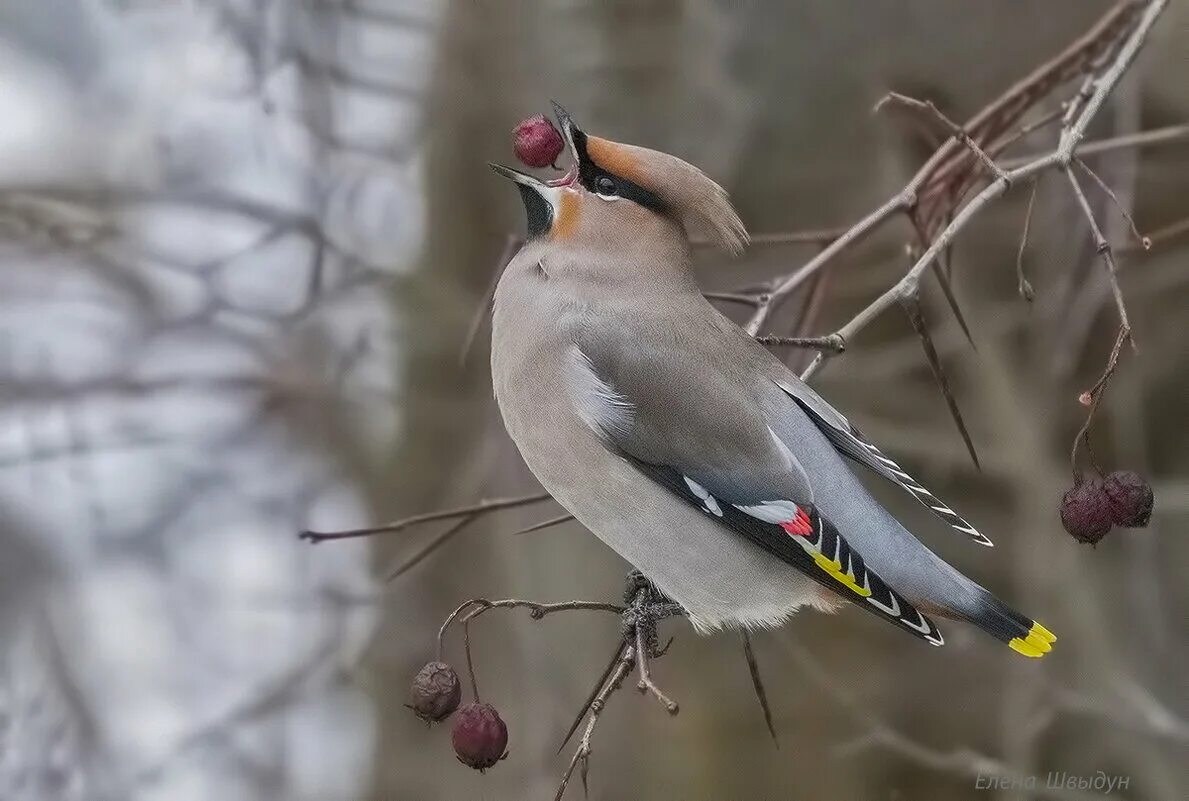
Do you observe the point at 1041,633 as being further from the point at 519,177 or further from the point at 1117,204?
the point at 519,177

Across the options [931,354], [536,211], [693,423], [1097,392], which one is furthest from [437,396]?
[1097,392]

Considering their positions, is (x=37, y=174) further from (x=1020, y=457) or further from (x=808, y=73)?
(x=1020, y=457)

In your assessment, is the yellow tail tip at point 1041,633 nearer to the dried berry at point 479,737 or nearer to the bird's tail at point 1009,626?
the bird's tail at point 1009,626

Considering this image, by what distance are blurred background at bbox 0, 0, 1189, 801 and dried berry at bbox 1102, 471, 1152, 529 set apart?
61.4 inches

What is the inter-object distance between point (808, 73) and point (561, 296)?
6.79 ft

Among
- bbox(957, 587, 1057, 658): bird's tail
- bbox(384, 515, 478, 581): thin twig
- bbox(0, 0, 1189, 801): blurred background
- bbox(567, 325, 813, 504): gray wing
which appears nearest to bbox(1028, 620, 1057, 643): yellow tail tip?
bbox(957, 587, 1057, 658): bird's tail

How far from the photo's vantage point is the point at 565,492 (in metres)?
2.44

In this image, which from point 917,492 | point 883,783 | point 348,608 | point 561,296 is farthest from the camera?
point 883,783

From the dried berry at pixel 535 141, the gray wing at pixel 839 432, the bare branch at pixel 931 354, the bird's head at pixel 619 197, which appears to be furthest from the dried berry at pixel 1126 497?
the dried berry at pixel 535 141

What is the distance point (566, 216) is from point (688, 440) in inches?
20.3

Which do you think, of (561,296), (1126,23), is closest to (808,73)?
(1126,23)

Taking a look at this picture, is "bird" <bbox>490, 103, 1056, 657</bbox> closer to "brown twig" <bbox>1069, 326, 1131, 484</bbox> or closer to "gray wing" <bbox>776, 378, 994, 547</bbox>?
"gray wing" <bbox>776, 378, 994, 547</bbox>

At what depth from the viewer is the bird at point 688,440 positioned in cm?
238

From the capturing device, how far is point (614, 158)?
8.31 ft
